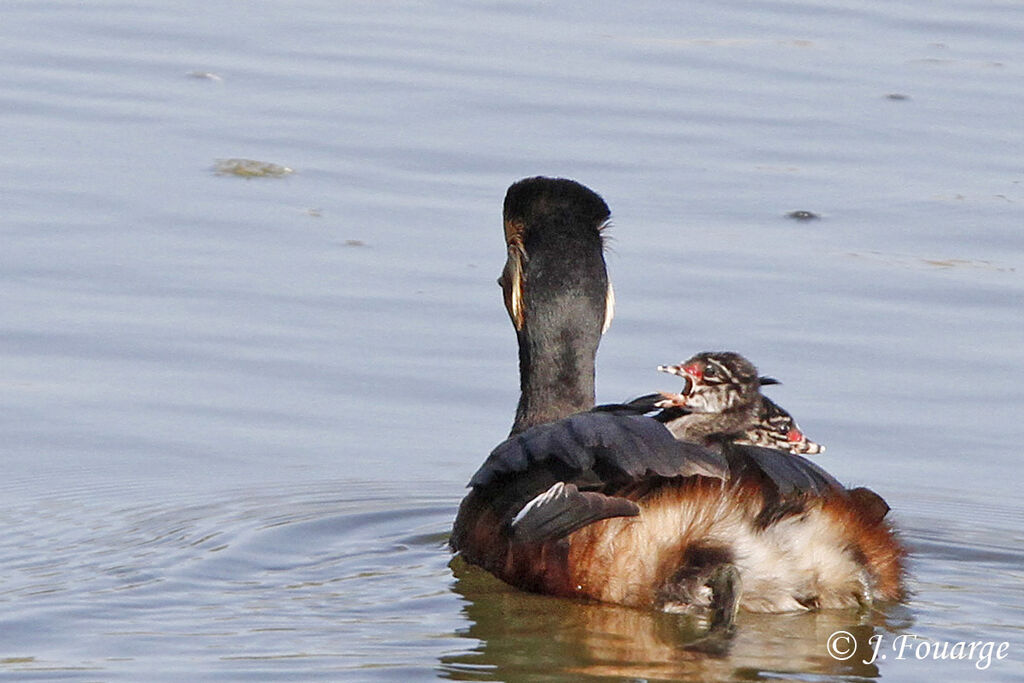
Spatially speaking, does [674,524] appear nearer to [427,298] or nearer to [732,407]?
[732,407]

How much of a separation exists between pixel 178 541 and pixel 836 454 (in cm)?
252

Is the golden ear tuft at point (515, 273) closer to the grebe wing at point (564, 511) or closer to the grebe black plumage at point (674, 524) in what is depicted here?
the grebe black plumage at point (674, 524)

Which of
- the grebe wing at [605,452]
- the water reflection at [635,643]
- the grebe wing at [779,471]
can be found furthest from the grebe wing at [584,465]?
the water reflection at [635,643]

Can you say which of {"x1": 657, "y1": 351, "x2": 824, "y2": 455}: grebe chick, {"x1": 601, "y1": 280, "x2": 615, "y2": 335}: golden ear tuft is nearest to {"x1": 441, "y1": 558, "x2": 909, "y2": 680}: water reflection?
{"x1": 657, "y1": 351, "x2": 824, "y2": 455}: grebe chick

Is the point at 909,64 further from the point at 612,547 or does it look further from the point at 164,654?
the point at 164,654

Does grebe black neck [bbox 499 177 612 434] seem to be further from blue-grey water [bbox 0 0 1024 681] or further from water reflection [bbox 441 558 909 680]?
water reflection [bbox 441 558 909 680]

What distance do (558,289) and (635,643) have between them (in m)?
1.77

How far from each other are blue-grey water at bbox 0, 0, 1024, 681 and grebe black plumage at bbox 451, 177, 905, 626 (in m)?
0.12

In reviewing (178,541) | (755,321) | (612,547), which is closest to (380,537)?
(178,541)

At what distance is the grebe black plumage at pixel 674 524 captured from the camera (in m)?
6.25

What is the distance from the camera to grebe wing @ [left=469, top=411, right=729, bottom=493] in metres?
6.14

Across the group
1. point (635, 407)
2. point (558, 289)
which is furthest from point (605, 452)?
point (558, 289)

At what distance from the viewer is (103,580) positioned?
6648 millimetres

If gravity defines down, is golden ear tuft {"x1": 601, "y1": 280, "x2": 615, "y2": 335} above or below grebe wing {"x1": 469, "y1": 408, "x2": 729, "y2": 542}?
above
